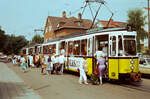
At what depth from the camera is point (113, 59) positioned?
1094cm

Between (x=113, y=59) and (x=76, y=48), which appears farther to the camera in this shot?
(x=76, y=48)

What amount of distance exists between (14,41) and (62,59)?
49.7 metres

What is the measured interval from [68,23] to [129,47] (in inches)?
1402

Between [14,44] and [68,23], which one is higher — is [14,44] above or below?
below

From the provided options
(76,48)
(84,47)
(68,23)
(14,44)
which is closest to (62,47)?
(76,48)

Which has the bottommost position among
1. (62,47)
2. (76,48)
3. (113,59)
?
(113,59)

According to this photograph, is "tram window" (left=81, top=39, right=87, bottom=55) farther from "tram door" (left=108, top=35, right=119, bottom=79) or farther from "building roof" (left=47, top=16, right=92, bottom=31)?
"building roof" (left=47, top=16, right=92, bottom=31)

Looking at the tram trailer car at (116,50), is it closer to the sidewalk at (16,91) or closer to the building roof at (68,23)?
the sidewalk at (16,91)

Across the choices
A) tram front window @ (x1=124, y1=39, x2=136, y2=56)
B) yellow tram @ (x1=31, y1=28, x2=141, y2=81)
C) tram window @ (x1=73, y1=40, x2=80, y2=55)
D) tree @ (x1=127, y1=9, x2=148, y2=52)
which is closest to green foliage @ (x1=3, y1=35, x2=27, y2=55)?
tree @ (x1=127, y1=9, x2=148, y2=52)

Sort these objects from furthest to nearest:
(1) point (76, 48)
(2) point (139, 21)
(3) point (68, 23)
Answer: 1. (3) point (68, 23)
2. (2) point (139, 21)
3. (1) point (76, 48)

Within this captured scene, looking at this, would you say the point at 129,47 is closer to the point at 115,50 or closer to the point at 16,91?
the point at 115,50

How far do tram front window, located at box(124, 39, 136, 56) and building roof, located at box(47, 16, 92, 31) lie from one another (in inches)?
1348

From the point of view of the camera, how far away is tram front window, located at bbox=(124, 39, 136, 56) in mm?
11062

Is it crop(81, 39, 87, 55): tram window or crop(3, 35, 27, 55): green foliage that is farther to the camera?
crop(3, 35, 27, 55): green foliage
